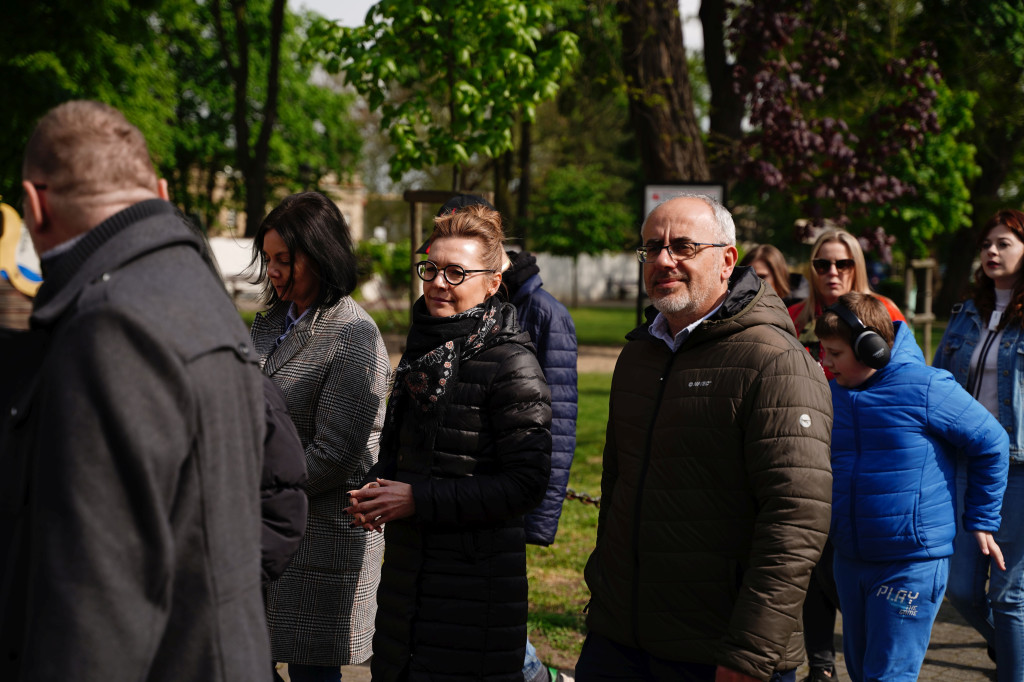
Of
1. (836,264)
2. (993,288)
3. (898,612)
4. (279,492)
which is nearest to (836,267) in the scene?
(836,264)

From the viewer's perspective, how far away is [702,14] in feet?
48.6

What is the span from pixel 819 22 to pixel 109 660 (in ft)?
42.0

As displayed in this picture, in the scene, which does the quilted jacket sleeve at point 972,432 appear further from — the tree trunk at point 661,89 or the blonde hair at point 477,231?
the tree trunk at point 661,89

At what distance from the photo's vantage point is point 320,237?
141 inches

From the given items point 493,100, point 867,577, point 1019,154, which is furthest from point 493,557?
point 1019,154

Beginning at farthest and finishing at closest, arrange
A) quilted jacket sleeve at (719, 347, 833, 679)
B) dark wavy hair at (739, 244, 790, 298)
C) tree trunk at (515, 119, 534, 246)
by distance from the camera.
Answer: tree trunk at (515, 119, 534, 246) → dark wavy hair at (739, 244, 790, 298) → quilted jacket sleeve at (719, 347, 833, 679)

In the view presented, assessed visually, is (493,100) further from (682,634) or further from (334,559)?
(682,634)

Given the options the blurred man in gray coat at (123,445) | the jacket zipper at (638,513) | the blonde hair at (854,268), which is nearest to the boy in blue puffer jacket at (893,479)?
the jacket zipper at (638,513)

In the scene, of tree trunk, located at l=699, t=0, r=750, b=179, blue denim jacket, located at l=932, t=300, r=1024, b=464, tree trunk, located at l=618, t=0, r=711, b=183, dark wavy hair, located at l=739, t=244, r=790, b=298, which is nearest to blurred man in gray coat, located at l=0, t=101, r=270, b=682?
blue denim jacket, located at l=932, t=300, r=1024, b=464

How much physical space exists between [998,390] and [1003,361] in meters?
0.14

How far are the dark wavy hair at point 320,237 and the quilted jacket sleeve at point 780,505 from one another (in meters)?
1.59

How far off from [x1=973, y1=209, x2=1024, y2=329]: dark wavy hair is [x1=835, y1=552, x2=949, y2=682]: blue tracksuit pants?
1.50m

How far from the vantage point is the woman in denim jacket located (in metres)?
4.34

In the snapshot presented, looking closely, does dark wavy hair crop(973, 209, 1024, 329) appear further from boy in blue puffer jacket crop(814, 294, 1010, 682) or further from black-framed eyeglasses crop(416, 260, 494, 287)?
black-framed eyeglasses crop(416, 260, 494, 287)
